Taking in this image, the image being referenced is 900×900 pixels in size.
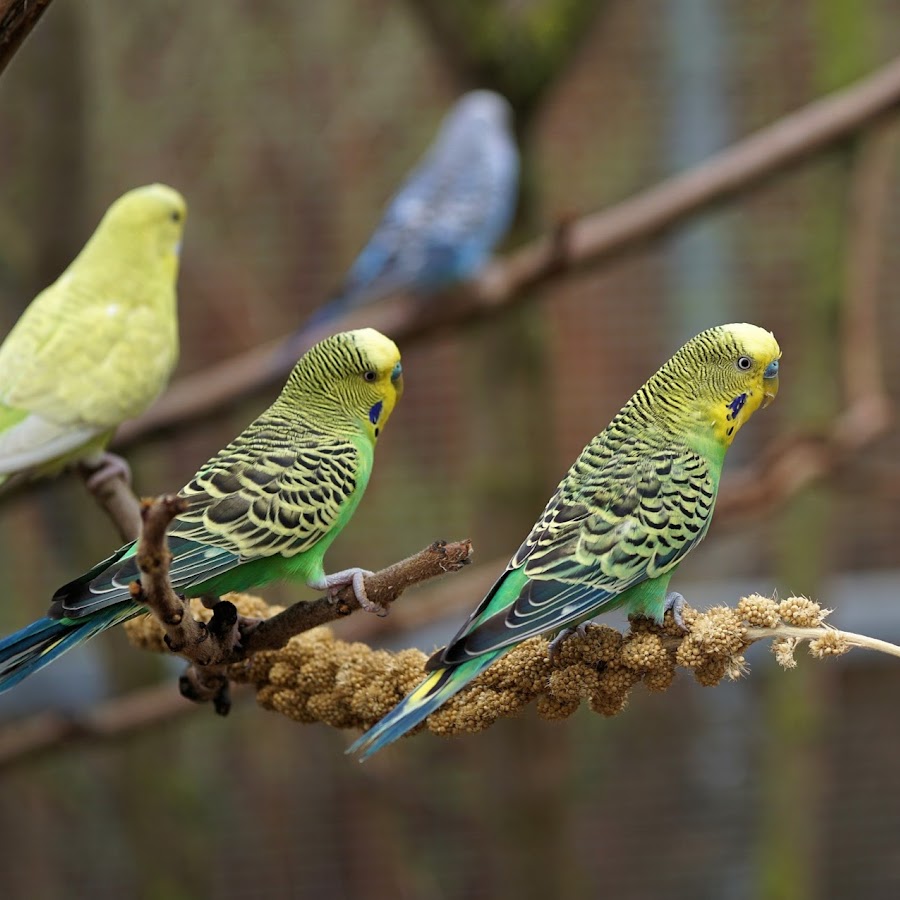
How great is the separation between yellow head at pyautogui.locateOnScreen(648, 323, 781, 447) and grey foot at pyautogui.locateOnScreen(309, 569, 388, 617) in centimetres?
21

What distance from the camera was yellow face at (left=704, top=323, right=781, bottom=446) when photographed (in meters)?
0.69

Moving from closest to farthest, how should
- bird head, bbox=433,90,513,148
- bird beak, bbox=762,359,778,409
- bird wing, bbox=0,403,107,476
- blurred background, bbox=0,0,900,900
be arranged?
bird beak, bbox=762,359,778,409 < bird wing, bbox=0,403,107,476 < blurred background, bbox=0,0,900,900 < bird head, bbox=433,90,513,148

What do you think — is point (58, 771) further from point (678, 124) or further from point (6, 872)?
point (678, 124)

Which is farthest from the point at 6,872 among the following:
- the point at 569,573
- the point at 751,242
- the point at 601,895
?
the point at 569,573

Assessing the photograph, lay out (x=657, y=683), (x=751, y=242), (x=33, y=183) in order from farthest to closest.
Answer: (x=751, y=242) < (x=33, y=183) < (x=657, y=683)

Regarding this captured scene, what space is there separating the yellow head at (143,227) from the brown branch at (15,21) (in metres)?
0.25

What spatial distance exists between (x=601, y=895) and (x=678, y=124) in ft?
5.96

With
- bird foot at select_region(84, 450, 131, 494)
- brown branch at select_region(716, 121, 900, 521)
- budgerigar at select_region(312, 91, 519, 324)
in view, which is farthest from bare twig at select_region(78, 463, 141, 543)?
brown branch at select_region(716, 121, 900, 521)

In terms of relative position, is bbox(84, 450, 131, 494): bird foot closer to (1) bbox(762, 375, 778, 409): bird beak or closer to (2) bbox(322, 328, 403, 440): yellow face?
(2) bbox(322, 328, 403, 440): yellow face

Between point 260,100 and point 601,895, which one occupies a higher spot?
point 260,100

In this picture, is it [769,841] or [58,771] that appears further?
[58,771]

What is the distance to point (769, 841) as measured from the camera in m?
2.22

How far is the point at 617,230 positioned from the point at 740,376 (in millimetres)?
1175

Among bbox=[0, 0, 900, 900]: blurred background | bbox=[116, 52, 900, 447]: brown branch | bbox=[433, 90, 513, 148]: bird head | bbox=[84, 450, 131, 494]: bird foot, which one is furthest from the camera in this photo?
bbox=[433, 90, 513, 148]: bird head
